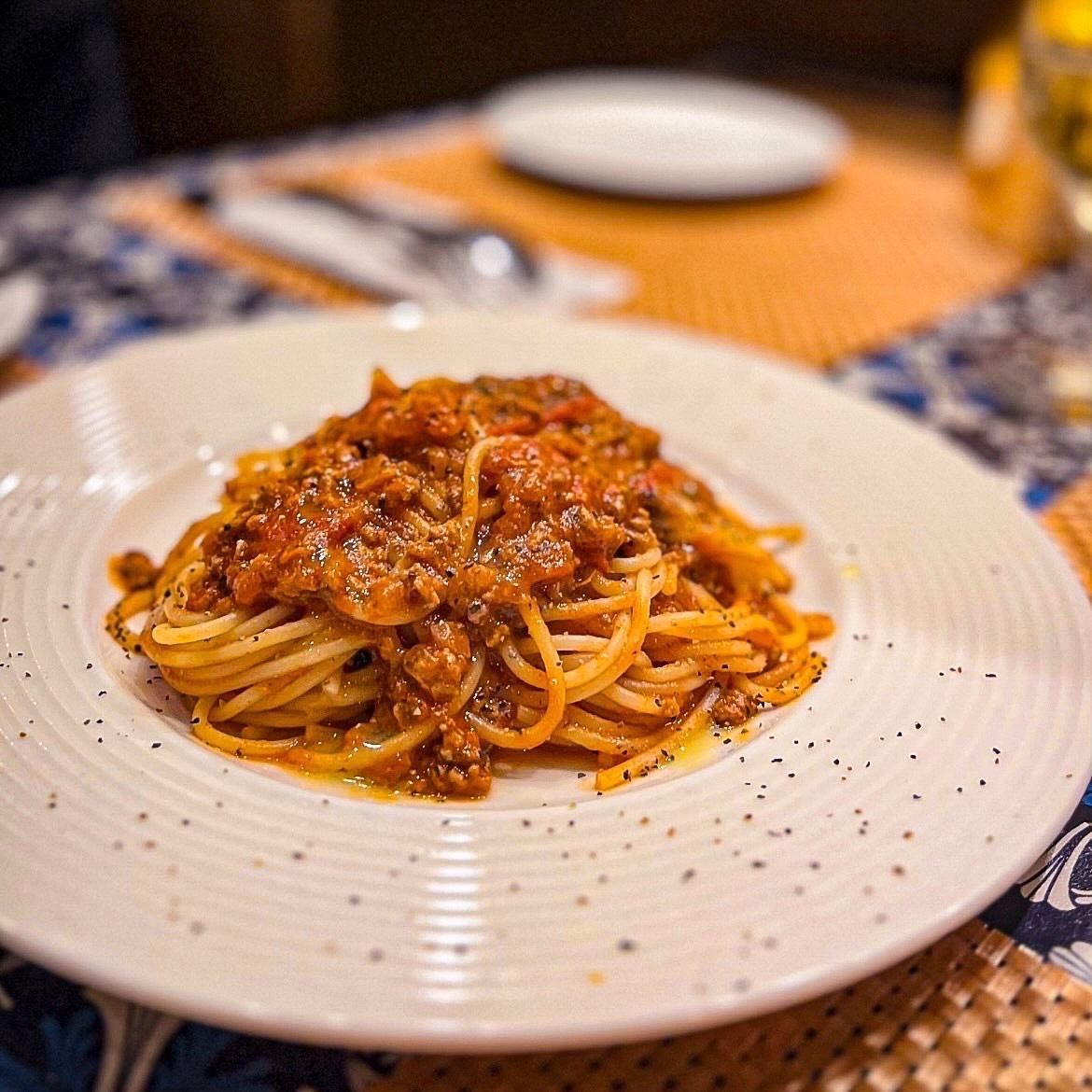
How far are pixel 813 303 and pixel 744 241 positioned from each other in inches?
27.0

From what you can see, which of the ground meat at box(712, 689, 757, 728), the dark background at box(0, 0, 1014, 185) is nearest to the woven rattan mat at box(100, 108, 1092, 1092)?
the ground meat at box(712, 689, 757, 728)

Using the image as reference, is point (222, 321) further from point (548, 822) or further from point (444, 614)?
point (548, 822)

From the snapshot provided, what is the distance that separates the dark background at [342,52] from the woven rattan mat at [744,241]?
7.27ft

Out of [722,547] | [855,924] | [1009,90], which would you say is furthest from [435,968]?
[1009,90]

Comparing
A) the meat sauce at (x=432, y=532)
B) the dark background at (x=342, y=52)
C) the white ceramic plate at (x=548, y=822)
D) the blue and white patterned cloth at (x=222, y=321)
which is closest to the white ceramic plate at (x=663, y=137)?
the blue and white patterned cloth at (x=222, y=321)

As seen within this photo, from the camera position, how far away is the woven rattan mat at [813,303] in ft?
4.78

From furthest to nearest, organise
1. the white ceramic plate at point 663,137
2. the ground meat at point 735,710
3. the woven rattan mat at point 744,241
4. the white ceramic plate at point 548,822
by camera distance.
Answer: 1. the white ceramic plate at point 663,137
2. the woven rattan mat at point 744,241
3. the ground meat at point 735,710
4. the white ceramic plate at point 548,822

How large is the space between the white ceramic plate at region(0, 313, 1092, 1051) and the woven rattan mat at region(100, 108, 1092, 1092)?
7.6 inches

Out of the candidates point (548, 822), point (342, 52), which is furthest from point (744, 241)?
point (342, 52)

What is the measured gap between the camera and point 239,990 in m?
1.26

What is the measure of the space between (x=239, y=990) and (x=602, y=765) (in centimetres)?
92

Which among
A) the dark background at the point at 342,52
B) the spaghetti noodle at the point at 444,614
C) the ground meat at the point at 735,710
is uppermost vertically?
the spaghetti noodle at the point at 444,614

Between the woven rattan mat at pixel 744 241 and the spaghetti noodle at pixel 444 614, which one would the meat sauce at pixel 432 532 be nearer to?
the spaghetti noodle at pixel 444 614

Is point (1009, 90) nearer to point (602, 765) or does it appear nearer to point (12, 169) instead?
point (602, 765)
